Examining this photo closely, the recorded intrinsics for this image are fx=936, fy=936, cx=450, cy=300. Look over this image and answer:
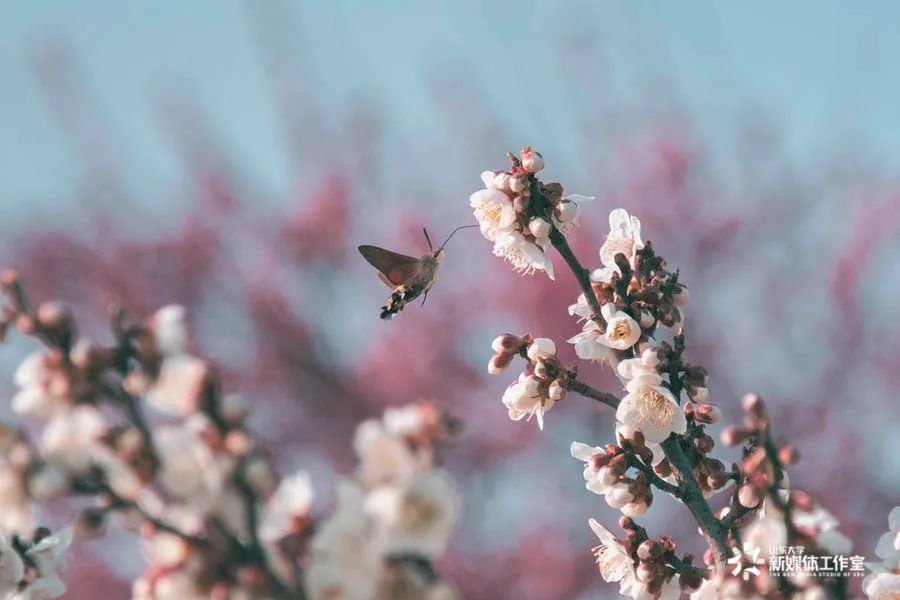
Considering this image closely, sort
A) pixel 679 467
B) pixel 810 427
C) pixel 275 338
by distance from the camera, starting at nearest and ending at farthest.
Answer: pixel 679 467 < pixel 810 427 < pixel 275 338

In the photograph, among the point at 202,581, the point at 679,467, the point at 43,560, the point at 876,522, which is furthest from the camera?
the point at 876,522

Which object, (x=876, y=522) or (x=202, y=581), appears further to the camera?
(x=876, y=522)

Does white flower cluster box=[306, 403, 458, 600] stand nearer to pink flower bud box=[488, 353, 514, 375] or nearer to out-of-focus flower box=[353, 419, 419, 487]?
out-of-focus flower box=[353, 419, 419, 487]

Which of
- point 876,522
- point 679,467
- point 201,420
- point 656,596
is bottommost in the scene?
point 201,420

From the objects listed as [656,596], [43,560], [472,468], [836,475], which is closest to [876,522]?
[836,475]

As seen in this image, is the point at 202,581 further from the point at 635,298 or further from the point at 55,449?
the point at 635,298

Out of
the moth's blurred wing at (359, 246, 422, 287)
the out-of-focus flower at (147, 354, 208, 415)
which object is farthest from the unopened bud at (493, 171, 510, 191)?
the out-of-focus flower at (147, 354, 208, 415)

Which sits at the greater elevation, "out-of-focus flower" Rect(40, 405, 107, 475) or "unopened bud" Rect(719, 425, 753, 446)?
"unopened bud" Rect(719, 425, 753, 446)

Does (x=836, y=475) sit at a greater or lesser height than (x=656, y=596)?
greater
